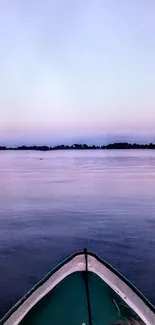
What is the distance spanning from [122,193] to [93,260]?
18547mm

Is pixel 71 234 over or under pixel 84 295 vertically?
under

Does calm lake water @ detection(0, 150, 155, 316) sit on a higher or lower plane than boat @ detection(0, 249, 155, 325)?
lower

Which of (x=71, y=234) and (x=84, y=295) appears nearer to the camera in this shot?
(x=84, y=295)

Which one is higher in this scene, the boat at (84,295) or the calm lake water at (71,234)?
the boat at (84,295)

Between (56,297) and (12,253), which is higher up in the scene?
(56,297)

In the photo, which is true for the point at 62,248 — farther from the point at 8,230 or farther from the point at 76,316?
the point at 76,316

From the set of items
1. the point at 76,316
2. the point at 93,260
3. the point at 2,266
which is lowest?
the point at 2,266

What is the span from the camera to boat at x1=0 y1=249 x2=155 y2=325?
5.13 m

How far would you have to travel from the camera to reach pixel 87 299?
522cm

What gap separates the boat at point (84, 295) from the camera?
513 centimetres

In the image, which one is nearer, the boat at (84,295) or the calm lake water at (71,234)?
the boat at (84,295)

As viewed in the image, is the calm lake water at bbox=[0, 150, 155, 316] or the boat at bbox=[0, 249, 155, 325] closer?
Answer: the boat at bbox=[0, 249, 155, 325]

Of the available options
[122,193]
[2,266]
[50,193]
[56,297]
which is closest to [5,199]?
[50,193]

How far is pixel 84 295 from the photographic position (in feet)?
17.2
